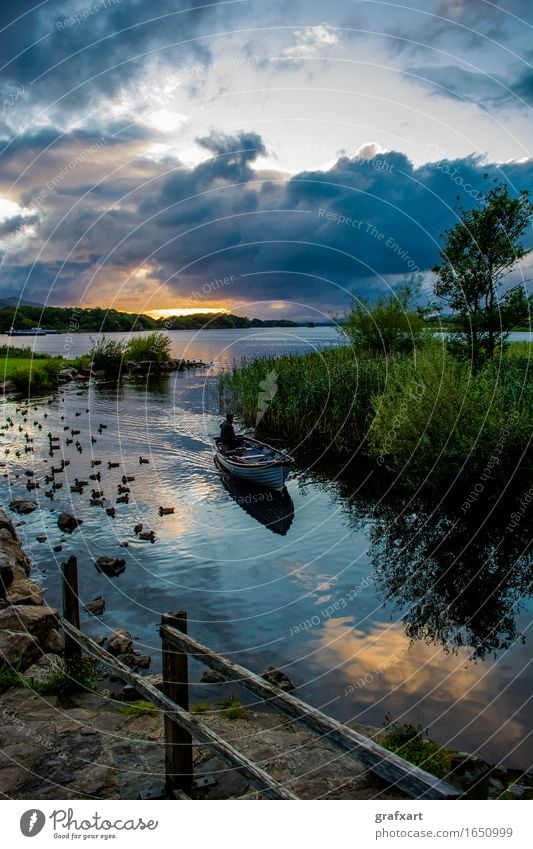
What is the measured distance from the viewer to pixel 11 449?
31.7m

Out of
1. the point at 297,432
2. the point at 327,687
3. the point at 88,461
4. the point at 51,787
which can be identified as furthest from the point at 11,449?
the point at 51,787

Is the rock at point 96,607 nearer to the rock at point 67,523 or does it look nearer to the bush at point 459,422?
the rock at point 67,523

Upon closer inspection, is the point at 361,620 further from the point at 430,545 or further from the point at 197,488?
the point at 197,488

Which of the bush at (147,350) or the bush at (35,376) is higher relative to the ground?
the bush at (147,350)

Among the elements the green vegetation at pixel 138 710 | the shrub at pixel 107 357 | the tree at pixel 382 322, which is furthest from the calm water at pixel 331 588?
the shrub at pixel 107 357

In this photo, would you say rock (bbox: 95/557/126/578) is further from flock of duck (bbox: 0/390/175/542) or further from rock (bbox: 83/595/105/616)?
flock of duck (bbox: 0/390/175/542)

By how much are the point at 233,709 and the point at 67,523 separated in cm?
1190

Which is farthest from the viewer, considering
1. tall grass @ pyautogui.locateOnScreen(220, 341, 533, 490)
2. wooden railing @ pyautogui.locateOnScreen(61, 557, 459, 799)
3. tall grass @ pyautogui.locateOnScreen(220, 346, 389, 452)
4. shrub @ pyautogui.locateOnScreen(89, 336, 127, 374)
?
shrub @ pyautogui.locateOnScreen(89, 336, 127, 374)

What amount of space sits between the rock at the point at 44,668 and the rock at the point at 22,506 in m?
12.1

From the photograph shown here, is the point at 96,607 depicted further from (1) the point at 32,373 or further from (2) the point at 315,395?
(1) the point at 32,373

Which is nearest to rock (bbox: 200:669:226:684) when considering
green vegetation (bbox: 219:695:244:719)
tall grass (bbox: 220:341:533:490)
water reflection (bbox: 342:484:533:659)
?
green vegetation (bbox: 219:695:244:719)

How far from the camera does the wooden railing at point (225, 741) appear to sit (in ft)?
17.0

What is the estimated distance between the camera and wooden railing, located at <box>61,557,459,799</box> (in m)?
5.19

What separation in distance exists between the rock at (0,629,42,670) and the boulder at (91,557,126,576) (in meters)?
6.27
